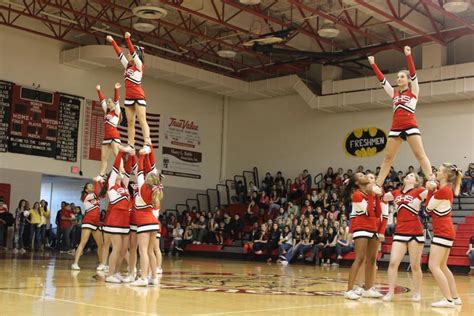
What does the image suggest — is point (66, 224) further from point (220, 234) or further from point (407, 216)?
point (407, 216)

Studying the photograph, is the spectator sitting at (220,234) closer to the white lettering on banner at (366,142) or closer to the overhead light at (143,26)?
the white lettering on banner at (366,142)

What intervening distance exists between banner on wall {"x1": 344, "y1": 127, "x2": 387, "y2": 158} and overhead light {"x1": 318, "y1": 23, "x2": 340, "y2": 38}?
535cm

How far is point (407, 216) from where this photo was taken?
8.83 m

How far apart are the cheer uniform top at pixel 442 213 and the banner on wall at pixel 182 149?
2081cm

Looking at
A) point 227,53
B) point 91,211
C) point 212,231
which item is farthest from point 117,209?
point 227,53

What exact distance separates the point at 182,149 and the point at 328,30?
32.2 feet

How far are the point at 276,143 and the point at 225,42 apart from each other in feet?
21.6

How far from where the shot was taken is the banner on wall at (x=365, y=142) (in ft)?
85.8

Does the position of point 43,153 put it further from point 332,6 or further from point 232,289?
point 232,289

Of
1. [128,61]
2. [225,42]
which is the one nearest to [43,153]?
[225,42]

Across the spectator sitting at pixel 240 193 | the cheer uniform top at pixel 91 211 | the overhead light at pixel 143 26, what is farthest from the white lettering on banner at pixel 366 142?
the cheer uniform top at pixel 91 211

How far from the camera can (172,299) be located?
26.7ft

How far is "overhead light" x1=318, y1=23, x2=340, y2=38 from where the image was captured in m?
22.3

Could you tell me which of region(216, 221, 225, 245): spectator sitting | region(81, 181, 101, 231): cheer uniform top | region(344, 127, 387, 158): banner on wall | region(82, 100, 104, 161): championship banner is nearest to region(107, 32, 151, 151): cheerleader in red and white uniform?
region(81, 181, 101, 231): cheer uniform top
